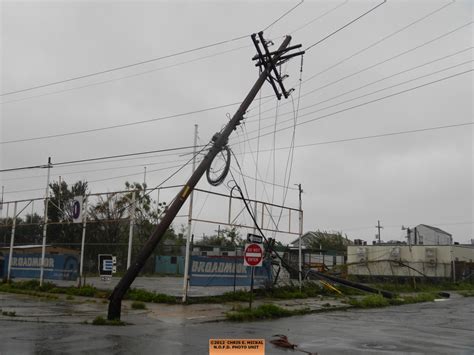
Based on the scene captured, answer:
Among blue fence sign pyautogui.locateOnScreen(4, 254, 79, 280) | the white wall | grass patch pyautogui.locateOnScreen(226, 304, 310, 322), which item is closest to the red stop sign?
grass patch pyautogui.locateOnScreen(226, 304, 310, 322)

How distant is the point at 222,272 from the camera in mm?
22000

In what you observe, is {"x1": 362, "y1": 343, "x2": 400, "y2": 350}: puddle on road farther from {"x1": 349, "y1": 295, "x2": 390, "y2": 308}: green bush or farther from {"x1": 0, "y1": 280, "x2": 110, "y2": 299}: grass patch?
{"x1": 0, "y1": 280, "x2": 110, "y2": 299}: grass patch

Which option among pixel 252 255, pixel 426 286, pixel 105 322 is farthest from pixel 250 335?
pixel 426 286

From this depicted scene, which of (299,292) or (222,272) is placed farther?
(299,292)

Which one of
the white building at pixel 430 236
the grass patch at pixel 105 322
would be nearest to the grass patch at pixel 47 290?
the grass patch at pixel 105 322

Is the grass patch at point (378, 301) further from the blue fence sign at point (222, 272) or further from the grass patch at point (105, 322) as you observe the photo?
the grass patch at point (105, 322)

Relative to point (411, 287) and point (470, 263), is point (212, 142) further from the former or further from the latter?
point (470, 263)

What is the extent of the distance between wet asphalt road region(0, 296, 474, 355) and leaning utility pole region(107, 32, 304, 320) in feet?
3.61

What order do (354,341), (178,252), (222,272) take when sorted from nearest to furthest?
(354,341)
(222,272)
(178,252)

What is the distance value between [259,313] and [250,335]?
4.02 metres

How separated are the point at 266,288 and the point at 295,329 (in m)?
9.99

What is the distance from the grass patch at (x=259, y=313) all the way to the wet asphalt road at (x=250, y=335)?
0.61 m

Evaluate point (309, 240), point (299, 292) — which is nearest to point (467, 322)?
point (299, 292)

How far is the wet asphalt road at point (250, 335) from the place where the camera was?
10250mm
